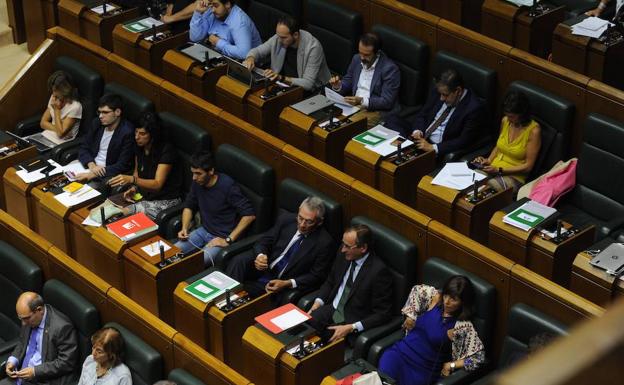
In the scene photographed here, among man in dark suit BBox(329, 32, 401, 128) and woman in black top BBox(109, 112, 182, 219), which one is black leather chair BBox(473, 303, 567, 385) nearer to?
man in dark suit BBox(329, 32, 401, 128)

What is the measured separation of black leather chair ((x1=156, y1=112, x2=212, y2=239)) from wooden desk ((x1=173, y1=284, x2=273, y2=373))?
0.37 meters

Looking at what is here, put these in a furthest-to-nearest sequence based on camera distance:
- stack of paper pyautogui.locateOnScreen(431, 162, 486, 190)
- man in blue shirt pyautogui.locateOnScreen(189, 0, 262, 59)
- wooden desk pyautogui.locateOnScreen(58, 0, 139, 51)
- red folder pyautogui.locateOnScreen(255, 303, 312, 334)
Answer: wooden desk pyautogui.locateOnScreen(58, 0, 139, 51)
man in blue shirt pyautogui.locateOnScreen(189, 0, 262, 59)
stack of paper pyautogui.locateOnScreen(431, 162, 486, 190)
red folder pyautogui.locateOnScreen(255, 303, 312, 334)

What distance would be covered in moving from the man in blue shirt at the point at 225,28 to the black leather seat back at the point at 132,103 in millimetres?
265

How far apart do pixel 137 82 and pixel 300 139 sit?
1.75 ft

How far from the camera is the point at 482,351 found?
1618 millimetres

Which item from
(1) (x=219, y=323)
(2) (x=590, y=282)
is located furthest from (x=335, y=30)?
(2) (x=590, y=282)

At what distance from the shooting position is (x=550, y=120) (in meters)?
2.01

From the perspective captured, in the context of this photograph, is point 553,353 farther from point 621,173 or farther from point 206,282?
point 621,173

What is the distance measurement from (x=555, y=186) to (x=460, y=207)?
9.4 inches

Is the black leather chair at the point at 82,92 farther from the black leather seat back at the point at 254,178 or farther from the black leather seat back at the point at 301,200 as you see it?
the black leather seat back at the point at 301,200

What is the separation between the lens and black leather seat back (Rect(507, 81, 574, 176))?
1.99 m

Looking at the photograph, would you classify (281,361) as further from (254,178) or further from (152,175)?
(152,175)

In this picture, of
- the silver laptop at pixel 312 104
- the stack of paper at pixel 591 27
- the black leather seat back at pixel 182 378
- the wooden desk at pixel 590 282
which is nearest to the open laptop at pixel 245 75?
the silver laptop at pixel 312 104

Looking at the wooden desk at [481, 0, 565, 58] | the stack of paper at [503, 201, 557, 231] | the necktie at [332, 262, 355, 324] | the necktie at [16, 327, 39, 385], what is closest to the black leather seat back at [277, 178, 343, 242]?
the necktie at [332, 262, 355, 324]
